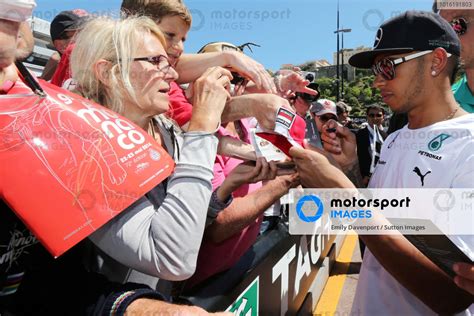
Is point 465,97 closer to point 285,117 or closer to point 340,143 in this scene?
point 340,143

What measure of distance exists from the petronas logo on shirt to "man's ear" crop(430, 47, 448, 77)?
0.30 meters

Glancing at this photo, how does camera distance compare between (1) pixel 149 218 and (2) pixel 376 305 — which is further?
(2) pixel 376 305

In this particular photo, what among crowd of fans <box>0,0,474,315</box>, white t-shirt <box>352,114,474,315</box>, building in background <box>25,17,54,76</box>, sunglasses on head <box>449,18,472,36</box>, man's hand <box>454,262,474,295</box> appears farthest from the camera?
building in background <box>25,17,54,76</box>

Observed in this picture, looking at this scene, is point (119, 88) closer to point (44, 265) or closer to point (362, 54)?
point (44, 265)

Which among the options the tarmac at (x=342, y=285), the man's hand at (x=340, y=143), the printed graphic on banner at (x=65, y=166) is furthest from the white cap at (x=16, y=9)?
the tarmac at (x=342, y=285)

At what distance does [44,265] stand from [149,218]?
10.9 inches

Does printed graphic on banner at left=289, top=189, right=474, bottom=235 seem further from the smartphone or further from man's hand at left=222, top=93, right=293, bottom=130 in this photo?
man's hand at left=222, top=93, right=293, bottom=130

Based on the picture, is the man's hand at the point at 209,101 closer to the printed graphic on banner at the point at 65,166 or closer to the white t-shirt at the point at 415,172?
the printed graphic on banner at the point at 65,166


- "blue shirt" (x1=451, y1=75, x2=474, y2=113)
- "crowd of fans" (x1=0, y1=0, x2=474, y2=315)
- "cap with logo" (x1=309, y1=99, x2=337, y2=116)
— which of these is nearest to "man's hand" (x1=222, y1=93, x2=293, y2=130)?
"crowd of fans" (x1=0, y1=0, x2=474, y2=315)

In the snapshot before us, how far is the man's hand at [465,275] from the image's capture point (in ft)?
3.89

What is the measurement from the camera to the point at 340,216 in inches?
62.2

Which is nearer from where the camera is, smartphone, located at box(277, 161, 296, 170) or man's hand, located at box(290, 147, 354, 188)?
man's hand, located at box(290, 147, 354, 188)

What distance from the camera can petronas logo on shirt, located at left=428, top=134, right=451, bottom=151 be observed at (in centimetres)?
139

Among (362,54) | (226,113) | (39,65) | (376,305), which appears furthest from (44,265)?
(39,65)
